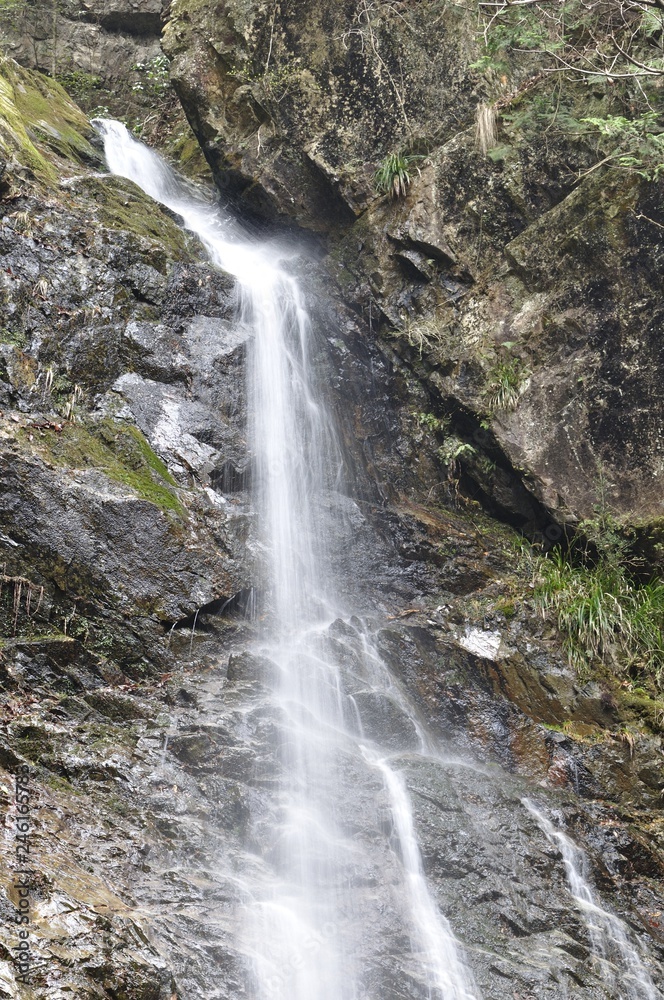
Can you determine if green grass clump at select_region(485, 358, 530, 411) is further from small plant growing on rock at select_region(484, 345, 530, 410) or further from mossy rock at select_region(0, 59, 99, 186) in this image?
mossy rock at select_region(0, 59, 99, 186)

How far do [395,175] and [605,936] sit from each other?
9.28 metres

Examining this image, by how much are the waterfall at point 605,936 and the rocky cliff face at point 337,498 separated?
0.12 m

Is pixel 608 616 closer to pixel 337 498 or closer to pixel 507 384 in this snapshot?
pixel 507 384

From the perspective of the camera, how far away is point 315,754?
605cm

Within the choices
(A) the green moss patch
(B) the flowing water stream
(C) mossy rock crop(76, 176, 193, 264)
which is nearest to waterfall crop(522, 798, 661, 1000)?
(B) the flowing water stream

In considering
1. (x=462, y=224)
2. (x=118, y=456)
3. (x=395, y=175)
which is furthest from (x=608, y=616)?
(x=395, y=175)

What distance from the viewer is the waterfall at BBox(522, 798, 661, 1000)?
5.01m

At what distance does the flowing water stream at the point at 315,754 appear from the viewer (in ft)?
15.1

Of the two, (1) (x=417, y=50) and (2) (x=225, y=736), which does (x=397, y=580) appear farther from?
(1) (x=417, y=50)

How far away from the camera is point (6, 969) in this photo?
3.16 m

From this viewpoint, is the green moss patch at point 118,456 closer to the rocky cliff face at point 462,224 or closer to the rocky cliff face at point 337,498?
the rocky cliff face at point 337,498

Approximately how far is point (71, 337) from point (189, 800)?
510 cm

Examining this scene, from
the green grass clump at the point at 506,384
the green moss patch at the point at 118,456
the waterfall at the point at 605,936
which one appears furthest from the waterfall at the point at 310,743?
the green grass clump at the point at 506,384

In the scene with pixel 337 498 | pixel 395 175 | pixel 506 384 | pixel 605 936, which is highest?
pixel 395 175
